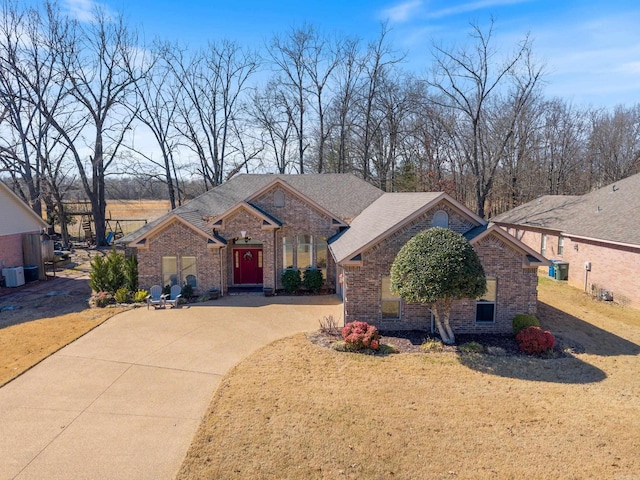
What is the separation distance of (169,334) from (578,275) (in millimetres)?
19871

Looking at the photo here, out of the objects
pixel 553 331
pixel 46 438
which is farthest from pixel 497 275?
pixel 46 438

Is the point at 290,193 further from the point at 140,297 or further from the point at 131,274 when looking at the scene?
the point at 131,274

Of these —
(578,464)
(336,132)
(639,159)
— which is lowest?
(578,464)

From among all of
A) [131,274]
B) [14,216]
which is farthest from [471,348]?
[14,216]

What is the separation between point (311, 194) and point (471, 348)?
13.5 m

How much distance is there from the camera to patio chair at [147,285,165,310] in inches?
615

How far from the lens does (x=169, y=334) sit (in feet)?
41.5

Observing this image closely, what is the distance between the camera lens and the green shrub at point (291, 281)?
58.4 feet

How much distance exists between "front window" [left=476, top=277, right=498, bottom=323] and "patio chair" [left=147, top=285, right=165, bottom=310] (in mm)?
12148

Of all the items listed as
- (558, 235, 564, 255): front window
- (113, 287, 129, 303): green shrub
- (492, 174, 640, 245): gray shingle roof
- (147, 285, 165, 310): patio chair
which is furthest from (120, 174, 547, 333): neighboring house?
(558, 235, 564, 255): front window

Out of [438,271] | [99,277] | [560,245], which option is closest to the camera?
[438,271]

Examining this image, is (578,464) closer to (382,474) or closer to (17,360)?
(382,474)

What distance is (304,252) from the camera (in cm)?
1838

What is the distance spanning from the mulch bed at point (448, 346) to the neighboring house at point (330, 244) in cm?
43
